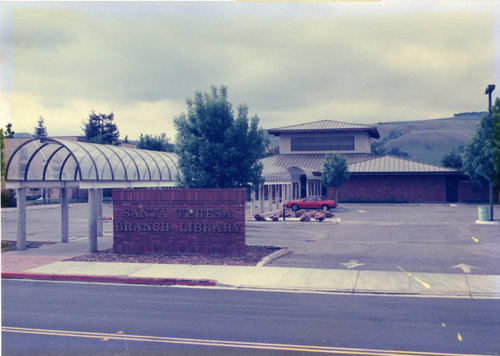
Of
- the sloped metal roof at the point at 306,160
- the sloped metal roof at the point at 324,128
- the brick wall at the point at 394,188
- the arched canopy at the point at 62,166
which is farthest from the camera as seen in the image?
the sloped metal roof at the point at 324,128

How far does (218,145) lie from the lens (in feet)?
61.8

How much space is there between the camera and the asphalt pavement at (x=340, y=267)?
12.9 m

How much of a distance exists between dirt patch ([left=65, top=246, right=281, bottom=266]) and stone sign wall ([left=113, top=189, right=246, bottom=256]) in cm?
42

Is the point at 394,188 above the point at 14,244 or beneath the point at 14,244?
above

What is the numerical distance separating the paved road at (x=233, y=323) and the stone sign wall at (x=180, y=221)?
5.15 meters

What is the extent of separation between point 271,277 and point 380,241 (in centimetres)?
894

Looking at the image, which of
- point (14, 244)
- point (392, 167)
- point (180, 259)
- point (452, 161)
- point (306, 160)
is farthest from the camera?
point (452, 161)

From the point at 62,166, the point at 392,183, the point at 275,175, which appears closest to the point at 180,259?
the point at 62,166

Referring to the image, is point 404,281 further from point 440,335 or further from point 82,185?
point 82,185

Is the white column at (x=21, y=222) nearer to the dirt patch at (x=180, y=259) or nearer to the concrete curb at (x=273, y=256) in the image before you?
the dirt patch at (x=180, y=259)

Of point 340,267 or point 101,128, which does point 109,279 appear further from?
point 101,128

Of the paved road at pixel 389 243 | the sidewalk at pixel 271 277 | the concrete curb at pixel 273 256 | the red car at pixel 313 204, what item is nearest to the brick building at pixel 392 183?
the red car at pixel 313 204

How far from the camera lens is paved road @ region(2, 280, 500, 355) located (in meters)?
8.00

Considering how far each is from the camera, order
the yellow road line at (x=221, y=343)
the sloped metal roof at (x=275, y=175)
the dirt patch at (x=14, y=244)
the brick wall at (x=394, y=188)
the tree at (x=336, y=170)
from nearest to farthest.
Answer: the yellow road line at (x=221, y=343) < the dirt patch at (x=14, y=244) < the sloped metal roof at (x=275, y=175) < the tree at (x=336, y=170) < the brick wall at (x=394, y=188)
